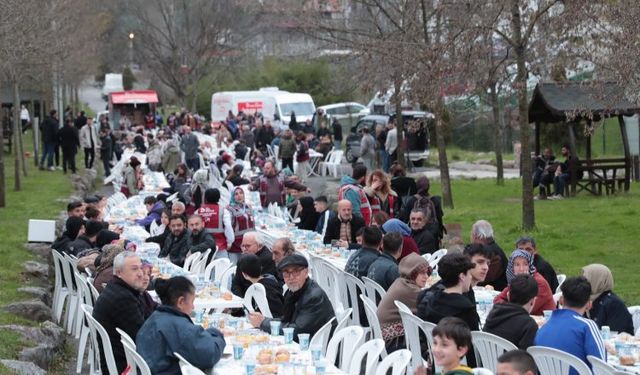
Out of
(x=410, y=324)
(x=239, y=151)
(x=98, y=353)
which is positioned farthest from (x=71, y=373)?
(x=239, y=151)

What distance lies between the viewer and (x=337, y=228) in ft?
55.8

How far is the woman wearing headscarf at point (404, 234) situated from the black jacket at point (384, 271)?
1800mm

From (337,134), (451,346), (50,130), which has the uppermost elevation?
(50,130)

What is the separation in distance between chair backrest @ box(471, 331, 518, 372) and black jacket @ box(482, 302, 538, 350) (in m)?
0.16

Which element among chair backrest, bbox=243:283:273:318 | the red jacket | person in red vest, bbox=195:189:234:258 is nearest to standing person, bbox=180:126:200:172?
person in red vest, bbox=195:189:234:258

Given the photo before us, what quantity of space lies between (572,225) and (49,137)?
20172mm

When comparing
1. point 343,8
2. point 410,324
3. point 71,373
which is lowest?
point 71,373

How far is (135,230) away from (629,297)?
779cm

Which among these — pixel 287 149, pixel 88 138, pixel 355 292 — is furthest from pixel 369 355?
pixel 88 138

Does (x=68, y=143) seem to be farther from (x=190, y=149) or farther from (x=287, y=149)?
(x=287, y=149)

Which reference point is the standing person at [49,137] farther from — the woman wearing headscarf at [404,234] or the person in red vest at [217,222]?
the woman wearing headscarf at [404,234]

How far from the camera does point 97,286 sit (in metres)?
12.8

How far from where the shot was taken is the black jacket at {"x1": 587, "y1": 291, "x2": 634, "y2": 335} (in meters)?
10.6

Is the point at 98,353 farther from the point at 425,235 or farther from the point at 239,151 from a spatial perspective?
the point at 239,151
